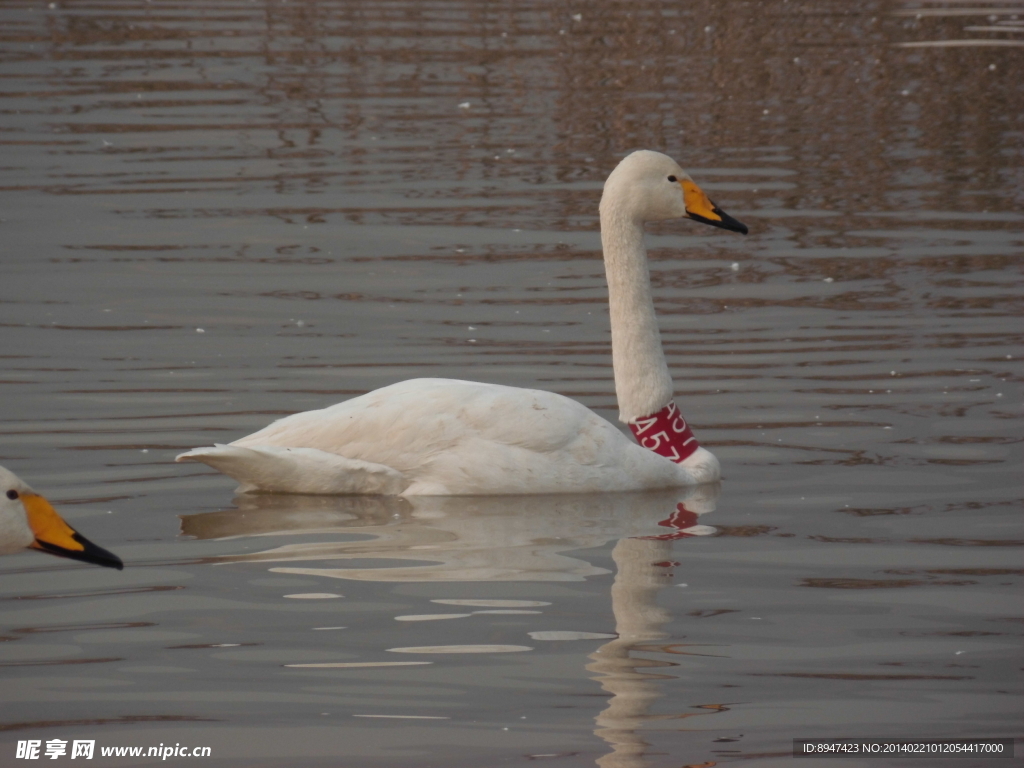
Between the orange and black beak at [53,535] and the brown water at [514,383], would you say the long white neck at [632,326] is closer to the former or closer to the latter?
the brown water at [514,383]

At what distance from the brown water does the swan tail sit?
0.13m

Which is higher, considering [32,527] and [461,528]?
[32,527]

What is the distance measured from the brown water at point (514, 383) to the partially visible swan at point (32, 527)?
444mm

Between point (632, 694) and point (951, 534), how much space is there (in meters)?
2.23

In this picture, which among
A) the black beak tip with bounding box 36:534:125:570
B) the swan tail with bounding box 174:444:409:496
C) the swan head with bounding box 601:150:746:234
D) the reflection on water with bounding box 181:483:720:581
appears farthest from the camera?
the swan head with bounding box 601:150:746:234

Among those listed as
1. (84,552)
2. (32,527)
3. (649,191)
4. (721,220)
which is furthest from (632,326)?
(32,527)

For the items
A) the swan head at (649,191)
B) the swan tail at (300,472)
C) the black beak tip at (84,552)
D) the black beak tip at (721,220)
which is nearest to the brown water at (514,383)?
the swan tail at (300,472)

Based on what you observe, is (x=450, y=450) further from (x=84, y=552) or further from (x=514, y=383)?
(x=84, y=552)

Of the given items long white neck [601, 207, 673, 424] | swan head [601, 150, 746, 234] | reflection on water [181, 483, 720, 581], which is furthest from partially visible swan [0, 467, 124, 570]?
swan head [601, 150, 746, 234]

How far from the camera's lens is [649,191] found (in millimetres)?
8602

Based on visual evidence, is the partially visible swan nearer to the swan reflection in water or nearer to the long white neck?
the swan reflection in water

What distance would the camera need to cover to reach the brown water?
5.53 metres

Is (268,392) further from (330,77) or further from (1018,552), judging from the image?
(330,77)

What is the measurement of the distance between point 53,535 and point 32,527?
0.07m
